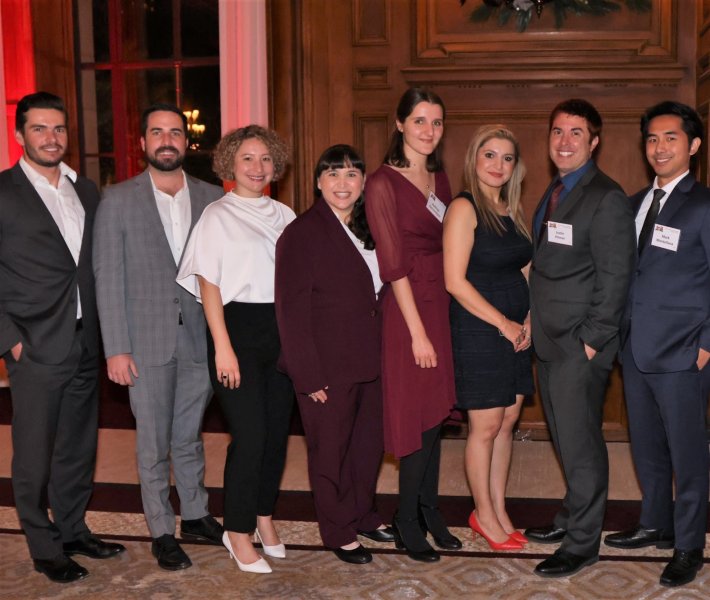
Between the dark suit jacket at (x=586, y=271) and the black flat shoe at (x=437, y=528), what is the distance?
78 centimetres

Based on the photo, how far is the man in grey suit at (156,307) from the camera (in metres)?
2.88

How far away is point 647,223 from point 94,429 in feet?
6.93

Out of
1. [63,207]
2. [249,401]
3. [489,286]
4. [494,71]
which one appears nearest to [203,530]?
[249,401]

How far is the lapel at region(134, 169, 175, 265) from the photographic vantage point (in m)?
2.92

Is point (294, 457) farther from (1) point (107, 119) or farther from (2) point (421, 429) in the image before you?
(1) point (107, 119)

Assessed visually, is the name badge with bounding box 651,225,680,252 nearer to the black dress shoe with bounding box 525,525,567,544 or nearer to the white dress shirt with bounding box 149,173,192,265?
the black dress shoe with bounding box 525,525,567,544

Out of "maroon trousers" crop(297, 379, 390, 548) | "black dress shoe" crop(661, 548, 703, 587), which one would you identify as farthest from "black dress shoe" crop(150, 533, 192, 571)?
"black dress shoe" crop(661, 548, 703, 587)

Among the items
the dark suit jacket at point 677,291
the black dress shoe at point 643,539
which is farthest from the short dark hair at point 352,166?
the black dress shoe at point 643,539

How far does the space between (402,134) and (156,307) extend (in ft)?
3.48

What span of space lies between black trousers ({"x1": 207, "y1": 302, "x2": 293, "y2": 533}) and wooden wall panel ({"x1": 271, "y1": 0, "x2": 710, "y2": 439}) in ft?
7.22

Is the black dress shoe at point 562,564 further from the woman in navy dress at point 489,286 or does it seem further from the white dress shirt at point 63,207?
the white dress shirt at point 63,207

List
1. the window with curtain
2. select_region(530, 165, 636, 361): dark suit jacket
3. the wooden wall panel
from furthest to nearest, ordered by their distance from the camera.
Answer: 1. the window with curtain
2. the wooden wall panel
3. select_region(530, 165, 636, 361): dark suit jacket

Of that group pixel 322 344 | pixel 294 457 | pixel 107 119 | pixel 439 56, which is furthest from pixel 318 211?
pixel 107 119

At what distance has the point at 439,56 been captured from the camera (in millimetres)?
4781
